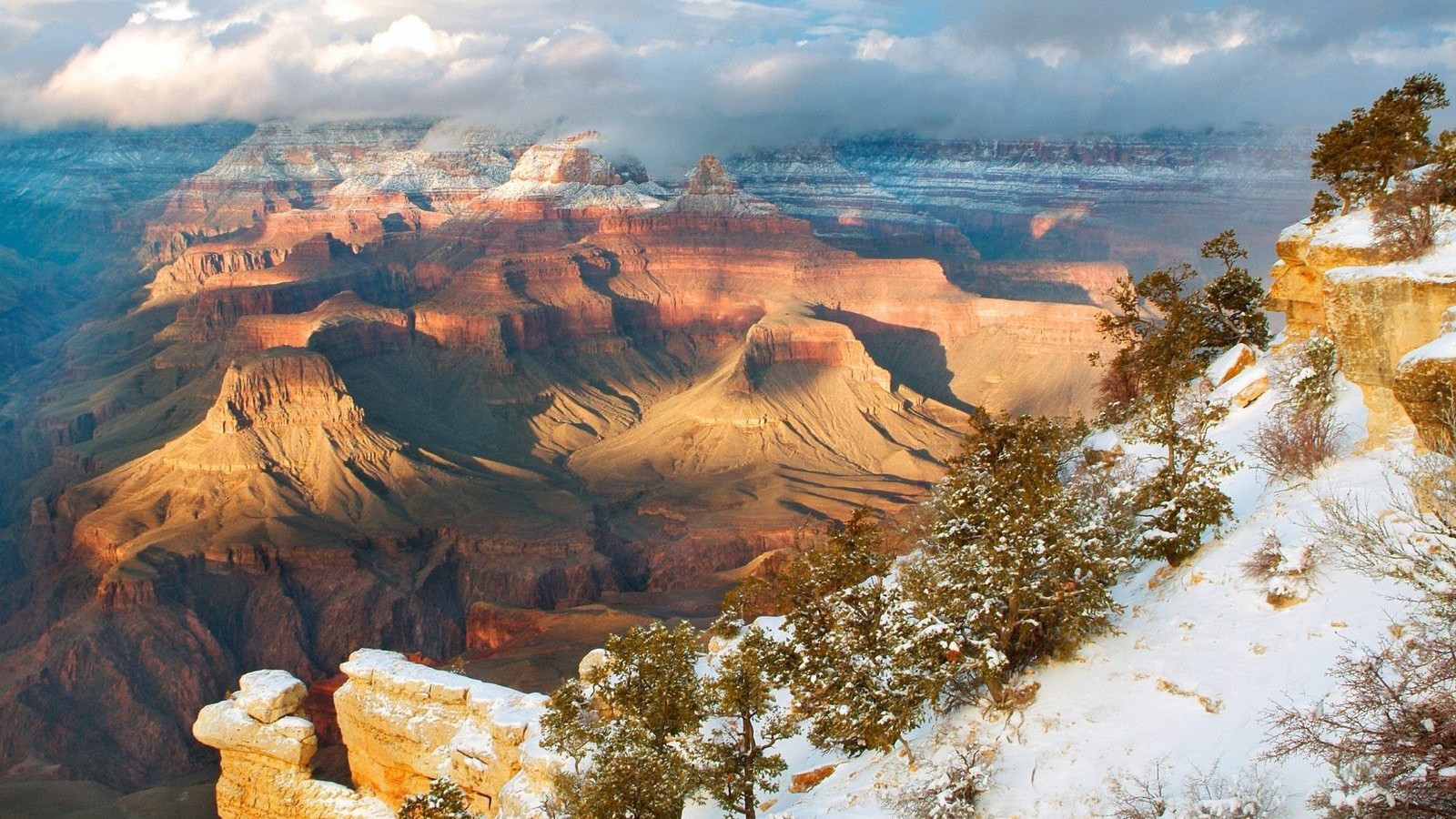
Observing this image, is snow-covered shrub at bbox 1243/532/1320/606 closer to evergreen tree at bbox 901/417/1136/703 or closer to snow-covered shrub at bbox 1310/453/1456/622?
snow-covered shrub at bbox 1310/453/1456/622

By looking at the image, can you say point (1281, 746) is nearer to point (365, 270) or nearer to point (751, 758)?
point (751, 758)

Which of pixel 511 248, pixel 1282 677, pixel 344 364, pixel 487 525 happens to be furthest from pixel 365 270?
pixel 1282 677

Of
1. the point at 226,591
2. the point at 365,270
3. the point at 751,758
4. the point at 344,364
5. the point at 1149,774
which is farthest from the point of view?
the point at 365,270

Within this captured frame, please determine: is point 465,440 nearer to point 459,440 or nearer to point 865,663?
point 459,440

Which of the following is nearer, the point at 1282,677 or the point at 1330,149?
the point at 1282,677

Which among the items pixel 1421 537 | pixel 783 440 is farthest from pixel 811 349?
pixel 1421 537

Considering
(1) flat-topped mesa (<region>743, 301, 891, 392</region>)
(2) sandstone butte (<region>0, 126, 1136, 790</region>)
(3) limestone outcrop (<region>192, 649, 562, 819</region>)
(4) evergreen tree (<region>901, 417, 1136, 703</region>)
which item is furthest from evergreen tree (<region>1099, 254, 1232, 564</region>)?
(1) flat-topped mesa (<region>743, 301, 891, 392</region>)
